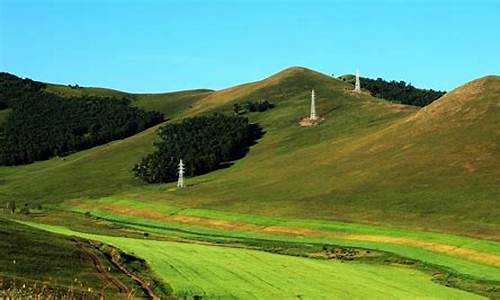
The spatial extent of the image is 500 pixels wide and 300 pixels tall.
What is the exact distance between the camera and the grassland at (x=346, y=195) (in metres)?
68.8

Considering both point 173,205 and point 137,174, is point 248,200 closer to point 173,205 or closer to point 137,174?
point 173,205

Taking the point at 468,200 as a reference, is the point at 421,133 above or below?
above

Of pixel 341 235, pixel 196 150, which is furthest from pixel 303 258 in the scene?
pixel 196 150

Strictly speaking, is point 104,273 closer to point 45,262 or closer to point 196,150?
point 45,262

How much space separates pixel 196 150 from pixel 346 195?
79350 millimetres

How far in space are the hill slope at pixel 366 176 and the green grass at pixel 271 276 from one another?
22.6m

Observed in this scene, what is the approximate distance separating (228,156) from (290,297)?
139810mm

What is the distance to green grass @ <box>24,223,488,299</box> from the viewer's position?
43844 millimetres

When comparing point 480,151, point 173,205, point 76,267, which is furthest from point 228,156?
point 76,267

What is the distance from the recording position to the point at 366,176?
116875 mm

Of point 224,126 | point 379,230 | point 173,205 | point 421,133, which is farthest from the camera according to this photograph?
point 224,126

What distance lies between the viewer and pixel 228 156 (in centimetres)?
18150

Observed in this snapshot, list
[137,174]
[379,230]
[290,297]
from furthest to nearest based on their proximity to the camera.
A: [137,174] → [379,230] → [290,297]

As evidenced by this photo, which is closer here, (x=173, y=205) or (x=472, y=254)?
(x=472, y=254)
